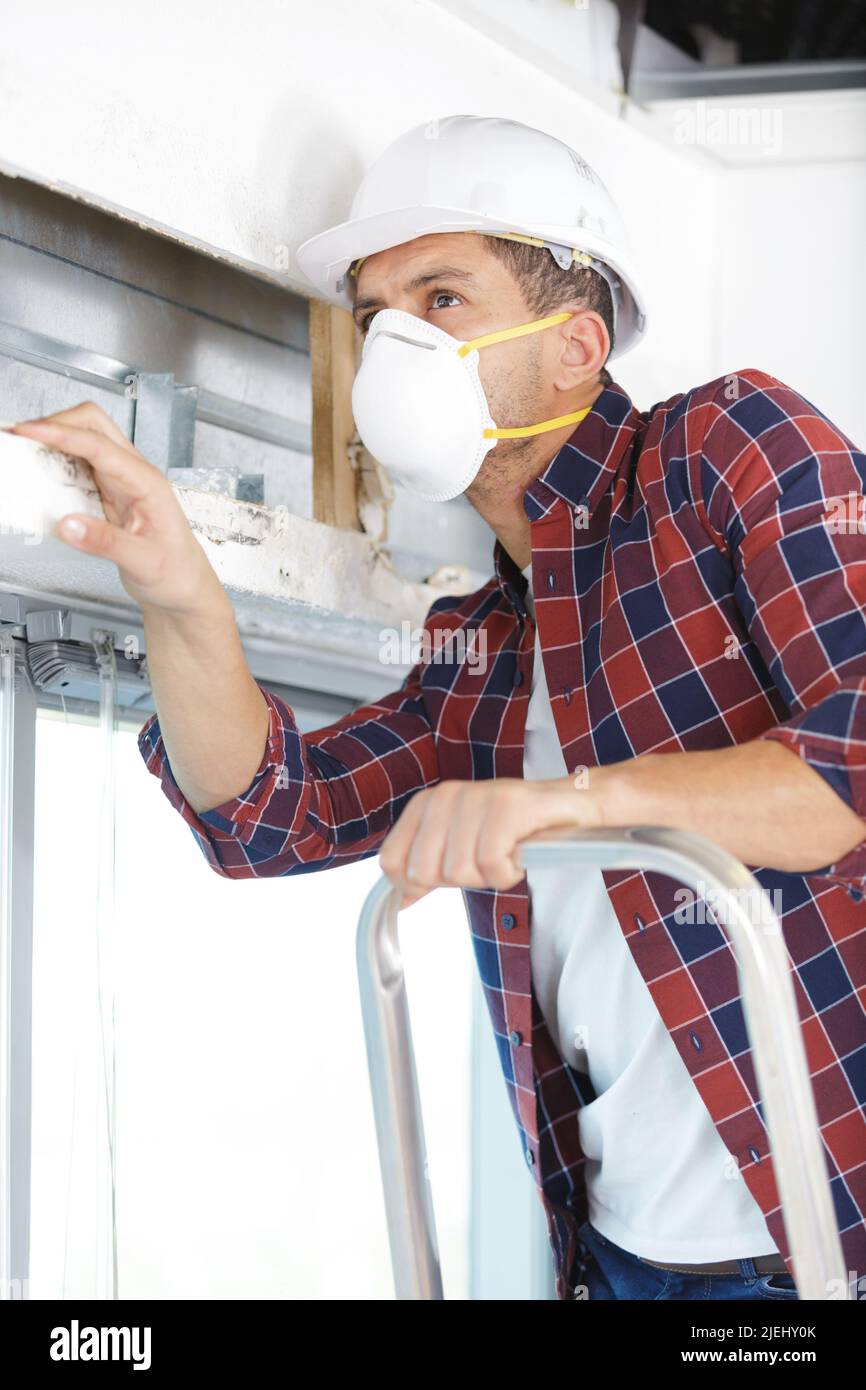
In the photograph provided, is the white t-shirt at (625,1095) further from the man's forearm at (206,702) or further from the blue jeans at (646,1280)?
the man's forearm at (206,702)

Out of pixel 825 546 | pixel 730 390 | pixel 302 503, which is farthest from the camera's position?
pixel 302 503

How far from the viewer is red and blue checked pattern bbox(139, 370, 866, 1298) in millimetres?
1290

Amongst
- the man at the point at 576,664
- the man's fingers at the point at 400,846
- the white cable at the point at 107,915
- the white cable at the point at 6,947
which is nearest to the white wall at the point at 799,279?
the man at the point at 576,664

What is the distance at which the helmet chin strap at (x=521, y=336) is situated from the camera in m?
1.58

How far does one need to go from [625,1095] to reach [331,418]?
0.88 m

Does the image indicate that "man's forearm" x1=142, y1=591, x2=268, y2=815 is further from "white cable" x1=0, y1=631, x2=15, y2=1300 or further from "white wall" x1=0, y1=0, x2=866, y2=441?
"white wall" x1=0, y1=0, x2=866, y2=441

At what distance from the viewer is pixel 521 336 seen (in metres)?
1.61

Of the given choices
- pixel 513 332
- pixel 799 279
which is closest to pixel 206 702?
pixel 513 332

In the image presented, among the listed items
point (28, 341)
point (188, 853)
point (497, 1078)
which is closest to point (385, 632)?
point (188, 853)

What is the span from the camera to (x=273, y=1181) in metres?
2.14

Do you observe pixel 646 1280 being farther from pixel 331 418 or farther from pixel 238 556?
pixel 331 418
